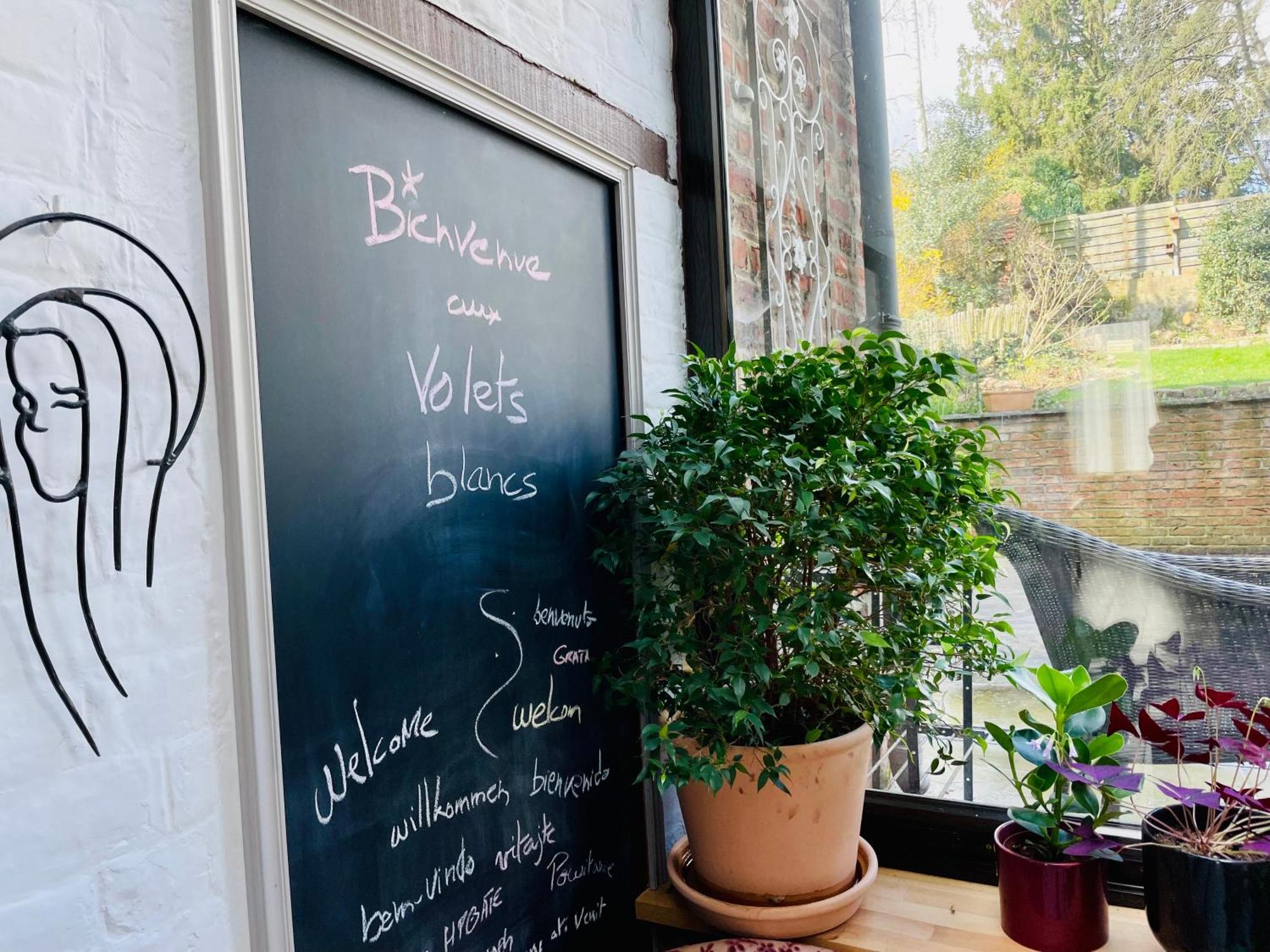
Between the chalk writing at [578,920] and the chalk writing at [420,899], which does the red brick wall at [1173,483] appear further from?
the chalk writing at [420,899]

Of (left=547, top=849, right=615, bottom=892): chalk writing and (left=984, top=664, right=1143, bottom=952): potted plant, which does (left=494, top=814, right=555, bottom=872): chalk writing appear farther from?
(left=984, top=664, right=1143, bottom=952): potted plant

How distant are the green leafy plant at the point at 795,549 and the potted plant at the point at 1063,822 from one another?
112 millimetres

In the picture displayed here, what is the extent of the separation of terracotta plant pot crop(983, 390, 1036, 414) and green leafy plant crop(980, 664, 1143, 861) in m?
0.46

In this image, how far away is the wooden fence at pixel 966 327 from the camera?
5.18 ft

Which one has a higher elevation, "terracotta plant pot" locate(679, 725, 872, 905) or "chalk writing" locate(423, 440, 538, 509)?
"chalk writing" locate(423, 440, 538, 509)

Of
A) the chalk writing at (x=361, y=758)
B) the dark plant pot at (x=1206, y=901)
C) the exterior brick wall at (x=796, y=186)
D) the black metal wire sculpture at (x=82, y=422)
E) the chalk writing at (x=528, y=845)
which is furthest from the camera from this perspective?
the exterior brick wall at (x=796, y=186)

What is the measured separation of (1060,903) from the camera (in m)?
1.29

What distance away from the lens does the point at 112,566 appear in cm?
79

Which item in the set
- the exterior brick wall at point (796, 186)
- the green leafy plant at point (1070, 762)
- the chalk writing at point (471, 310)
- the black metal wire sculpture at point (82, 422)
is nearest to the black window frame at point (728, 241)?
the exterior brick wall at point (796, 186)

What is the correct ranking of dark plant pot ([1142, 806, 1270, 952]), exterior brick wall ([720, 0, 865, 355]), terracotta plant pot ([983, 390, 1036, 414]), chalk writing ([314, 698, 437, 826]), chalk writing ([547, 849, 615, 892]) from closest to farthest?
chalk writing ([314, 698, 437, 826])
dark plant pot ([1142, 806, 1270, 952])
chalk writing ([547, 849, 615, 892])
terracotta plant pot ([983, 390, 1036, 414])
exterior brick wall ([720, 0, 865, 355])

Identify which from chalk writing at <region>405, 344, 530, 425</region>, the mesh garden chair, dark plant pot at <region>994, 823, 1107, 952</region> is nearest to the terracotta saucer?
dark plant pot at <region>994, 823, 1107, 952</region>

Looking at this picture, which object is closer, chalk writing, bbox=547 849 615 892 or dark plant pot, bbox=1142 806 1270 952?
dark plant pot, bbox=1142 806 1270 952

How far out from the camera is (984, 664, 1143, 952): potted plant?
1282mm

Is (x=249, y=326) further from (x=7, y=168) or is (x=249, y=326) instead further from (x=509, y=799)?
(x=509, y=799)
